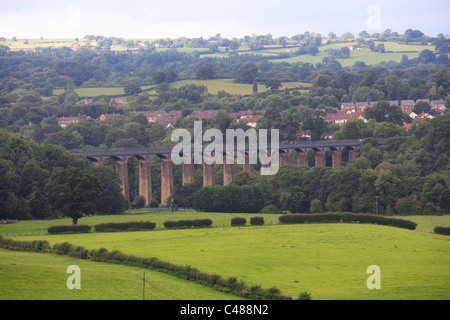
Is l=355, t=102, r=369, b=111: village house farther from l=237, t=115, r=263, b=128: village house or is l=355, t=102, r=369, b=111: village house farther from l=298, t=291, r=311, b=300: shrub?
l=298, t=291, r=311, b=300: shrub

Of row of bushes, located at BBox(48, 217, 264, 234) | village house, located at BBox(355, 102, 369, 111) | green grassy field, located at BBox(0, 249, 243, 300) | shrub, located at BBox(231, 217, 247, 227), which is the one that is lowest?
village house, located at BBox(355, 102, 369, 111)

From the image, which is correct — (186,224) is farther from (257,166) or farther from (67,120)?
(67,120)

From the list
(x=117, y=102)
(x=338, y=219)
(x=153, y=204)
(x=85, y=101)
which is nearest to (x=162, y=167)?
(x=153, y=204)

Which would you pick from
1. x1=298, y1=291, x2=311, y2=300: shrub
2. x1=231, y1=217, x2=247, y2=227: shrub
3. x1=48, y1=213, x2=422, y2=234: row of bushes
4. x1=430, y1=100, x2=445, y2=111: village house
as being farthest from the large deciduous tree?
x1=430, y1=100, x2=445, y2=111: village house

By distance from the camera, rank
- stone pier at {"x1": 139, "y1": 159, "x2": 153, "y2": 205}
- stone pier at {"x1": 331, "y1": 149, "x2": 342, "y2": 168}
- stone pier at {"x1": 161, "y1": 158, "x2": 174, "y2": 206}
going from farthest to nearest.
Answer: stone pier at {"x1": 331, "y1": 149, "x2": 342, "y2": 168}
stone pier at {"x1": 161, "y1": 158, "x2": 174, "y2": 206}
stone pier at {"x1": 139, "y1": 159, "x2": 153, "y2": 205}
